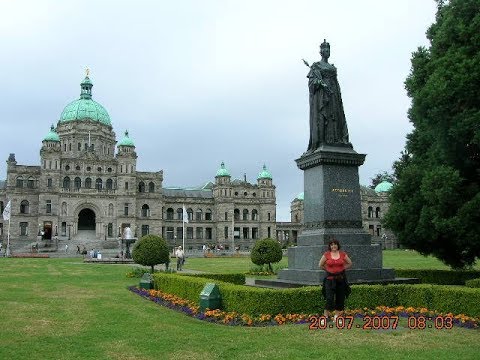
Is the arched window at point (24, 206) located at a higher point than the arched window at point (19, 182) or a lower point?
lower

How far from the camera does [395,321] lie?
463 inches

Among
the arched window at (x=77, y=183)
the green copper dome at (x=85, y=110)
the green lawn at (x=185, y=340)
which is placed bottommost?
the green lawn at (x=185, y=340)

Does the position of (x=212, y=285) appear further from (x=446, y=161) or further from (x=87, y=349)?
(x=446, y=161)

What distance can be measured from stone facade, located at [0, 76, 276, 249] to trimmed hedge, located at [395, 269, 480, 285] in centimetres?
6803

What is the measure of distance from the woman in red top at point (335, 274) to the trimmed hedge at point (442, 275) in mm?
10413

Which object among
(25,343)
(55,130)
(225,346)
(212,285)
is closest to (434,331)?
(225,346)

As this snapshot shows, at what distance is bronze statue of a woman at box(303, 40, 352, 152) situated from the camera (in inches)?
667

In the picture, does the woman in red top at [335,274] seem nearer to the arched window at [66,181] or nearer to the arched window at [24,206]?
the arched window at [66,181]

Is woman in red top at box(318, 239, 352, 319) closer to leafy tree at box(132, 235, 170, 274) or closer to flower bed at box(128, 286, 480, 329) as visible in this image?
flower bed at box(128, 286, 480, 329)

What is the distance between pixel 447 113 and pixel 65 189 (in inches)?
3019

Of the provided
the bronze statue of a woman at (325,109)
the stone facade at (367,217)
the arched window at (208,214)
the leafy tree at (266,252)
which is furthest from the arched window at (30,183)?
the bronze statue of a woman at (325,109)

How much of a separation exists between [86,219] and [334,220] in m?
80.4

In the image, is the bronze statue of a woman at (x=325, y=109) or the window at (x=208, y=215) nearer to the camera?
the bronze statue of a woman at (x=325, y=109)

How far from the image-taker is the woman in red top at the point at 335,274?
10984mm
